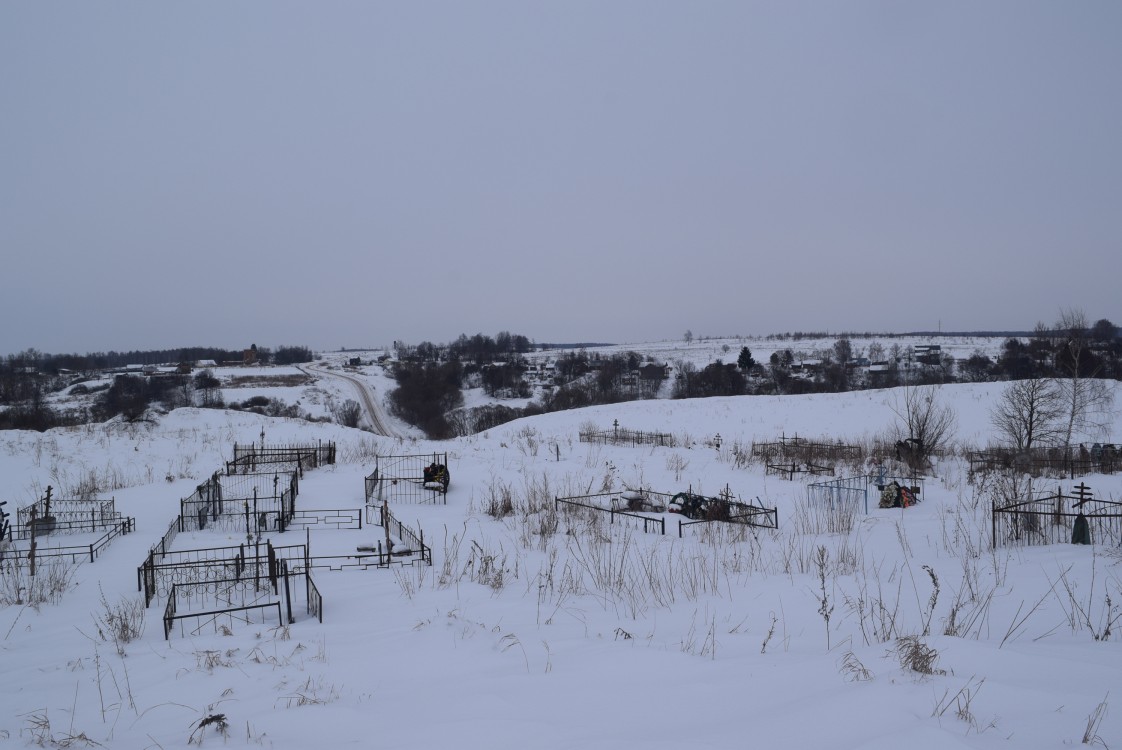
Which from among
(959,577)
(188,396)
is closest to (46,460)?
(959,577)

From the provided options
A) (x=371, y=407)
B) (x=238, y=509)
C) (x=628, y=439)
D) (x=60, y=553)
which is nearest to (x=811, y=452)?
(x=628, y=439)

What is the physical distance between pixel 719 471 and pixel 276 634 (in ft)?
57.1

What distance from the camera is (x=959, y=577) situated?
6.58m

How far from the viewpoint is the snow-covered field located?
10.6 feet

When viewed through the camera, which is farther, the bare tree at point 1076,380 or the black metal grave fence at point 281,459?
the bare tree at point 1076,380

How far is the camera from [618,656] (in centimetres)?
450

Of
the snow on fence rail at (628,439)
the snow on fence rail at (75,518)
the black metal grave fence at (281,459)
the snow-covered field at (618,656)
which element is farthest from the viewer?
the snow on fence rail at (628,439)

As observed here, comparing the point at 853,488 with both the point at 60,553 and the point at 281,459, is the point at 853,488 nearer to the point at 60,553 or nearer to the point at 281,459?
the point at 60,553

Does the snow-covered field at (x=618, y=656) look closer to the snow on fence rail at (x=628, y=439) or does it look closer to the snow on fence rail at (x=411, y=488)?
the snow on fence rail at (x=411, y=488)

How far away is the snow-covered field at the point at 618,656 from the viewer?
324cm

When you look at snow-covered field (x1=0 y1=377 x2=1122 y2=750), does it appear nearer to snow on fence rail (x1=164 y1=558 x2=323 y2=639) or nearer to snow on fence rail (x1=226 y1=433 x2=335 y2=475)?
snow on fence rail (x1=164 y1=558 x2=323 y2=639)

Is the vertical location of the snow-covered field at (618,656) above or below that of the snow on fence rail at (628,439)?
above

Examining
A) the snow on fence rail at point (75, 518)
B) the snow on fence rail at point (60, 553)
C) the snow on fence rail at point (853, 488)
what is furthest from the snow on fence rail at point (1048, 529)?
the snow on fence rail at point (75, 518)

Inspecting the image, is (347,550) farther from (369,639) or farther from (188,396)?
(188,396)
